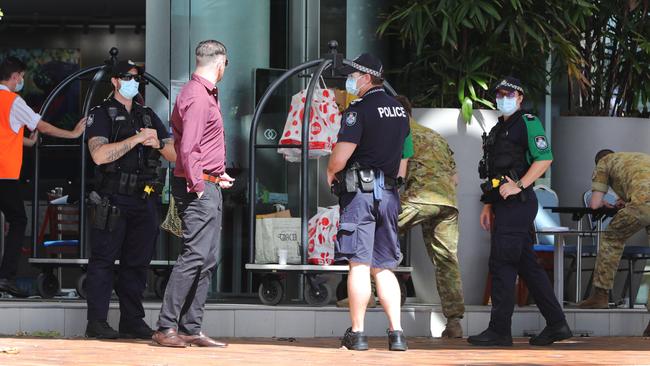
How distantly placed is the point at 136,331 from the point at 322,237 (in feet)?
5.87

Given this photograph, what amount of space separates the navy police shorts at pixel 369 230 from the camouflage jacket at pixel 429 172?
1451 mm

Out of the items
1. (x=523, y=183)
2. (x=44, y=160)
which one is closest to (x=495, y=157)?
(x=523, y=183)

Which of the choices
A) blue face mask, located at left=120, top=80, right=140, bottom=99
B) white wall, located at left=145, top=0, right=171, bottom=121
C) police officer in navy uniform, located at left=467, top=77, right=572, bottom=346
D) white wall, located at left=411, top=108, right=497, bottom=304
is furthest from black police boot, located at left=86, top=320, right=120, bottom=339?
white wall, located at left=411, top=108, right=497, bottom=304

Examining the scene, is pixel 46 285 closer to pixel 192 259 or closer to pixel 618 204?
pixel 192 259

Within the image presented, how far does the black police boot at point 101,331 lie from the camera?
384 inches

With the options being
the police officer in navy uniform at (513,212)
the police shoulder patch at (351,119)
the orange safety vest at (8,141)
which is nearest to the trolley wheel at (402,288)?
the police officer in navy uniform at (513,212)

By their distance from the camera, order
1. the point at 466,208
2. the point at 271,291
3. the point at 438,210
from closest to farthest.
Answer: the point at 438,210 → the point at 271,291 → the point at 466,208

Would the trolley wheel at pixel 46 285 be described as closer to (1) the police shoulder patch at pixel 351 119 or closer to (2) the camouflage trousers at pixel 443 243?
(2) the camouflage trousers at pixel 443 243

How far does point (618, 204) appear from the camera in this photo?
38.4 ft

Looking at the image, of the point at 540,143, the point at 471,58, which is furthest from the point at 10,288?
the point at 540,143

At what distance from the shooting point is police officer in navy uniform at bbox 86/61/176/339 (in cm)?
970

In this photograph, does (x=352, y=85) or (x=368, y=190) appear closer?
(x=368, y=190)

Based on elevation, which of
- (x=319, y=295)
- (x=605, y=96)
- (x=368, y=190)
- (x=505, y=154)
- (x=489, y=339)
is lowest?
(x=489, y=339)

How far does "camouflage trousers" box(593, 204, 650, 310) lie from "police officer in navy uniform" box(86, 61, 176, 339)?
375cm
